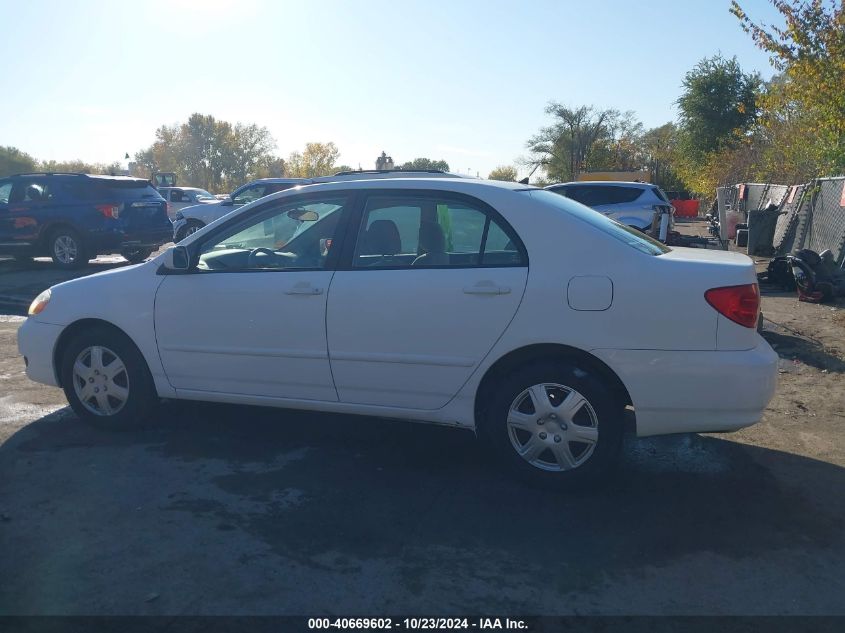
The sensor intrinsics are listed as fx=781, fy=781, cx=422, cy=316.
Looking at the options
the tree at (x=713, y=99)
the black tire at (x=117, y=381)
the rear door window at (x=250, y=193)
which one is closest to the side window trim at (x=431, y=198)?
the black tire at (x=117, y=381)

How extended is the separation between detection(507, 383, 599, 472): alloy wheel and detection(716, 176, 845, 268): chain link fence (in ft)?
30.8

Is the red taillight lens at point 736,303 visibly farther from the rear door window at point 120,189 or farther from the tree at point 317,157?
the tree at point 317,157

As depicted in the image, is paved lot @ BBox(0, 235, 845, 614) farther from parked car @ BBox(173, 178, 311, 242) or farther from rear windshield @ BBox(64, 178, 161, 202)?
parked car @ BBox(173, 178, 311, 242)

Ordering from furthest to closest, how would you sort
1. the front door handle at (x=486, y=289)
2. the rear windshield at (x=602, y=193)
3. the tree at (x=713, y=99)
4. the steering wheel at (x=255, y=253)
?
the tree at (x=713, y=99) < the rear windshield at (x=602, y=193) < the steering wheel at (x=255, y=253) < the front door handle at (x=486, y=289)

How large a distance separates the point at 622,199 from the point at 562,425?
452 inches

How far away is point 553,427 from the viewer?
425 cm

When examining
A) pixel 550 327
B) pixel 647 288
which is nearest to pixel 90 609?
pixel 550 327

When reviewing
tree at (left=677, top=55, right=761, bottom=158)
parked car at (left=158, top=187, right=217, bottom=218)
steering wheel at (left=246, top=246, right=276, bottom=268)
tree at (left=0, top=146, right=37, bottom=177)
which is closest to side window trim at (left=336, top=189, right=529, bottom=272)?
steering wheel at (left=246, top=246, right=276, bottom=268)

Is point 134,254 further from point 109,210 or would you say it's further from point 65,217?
point 65,217

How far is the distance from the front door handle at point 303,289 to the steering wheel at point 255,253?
1.23 ft

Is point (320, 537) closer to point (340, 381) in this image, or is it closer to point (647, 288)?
point (340, 381)

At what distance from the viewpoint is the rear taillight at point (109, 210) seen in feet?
48.1

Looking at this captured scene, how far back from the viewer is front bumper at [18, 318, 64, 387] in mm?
5375

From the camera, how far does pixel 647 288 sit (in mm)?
4090
